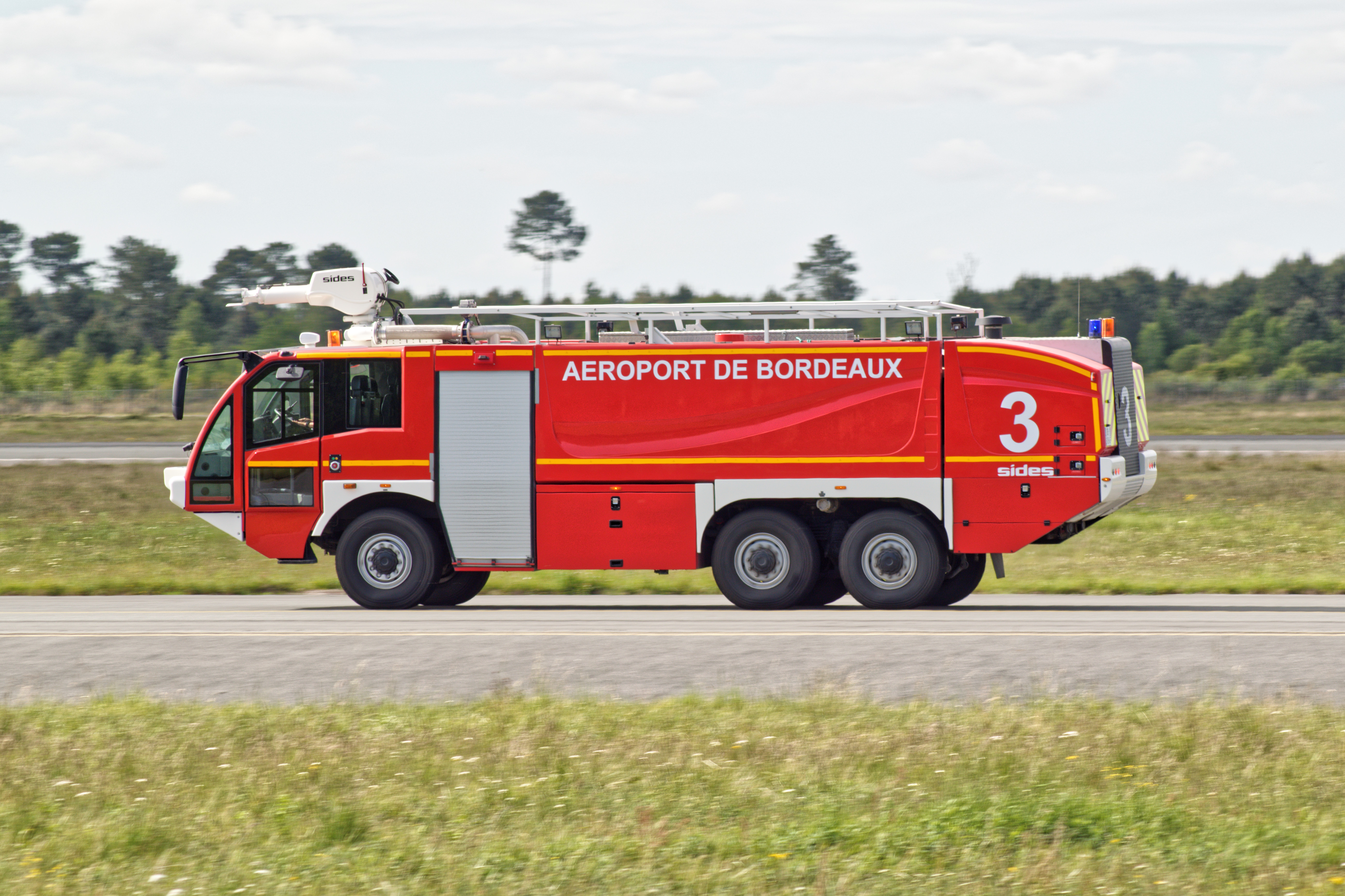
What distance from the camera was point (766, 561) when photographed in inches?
584

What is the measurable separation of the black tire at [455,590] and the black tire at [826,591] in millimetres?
3460

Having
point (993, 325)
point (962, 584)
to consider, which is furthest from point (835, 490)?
point (993, 325)

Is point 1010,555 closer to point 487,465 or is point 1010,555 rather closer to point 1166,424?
point 487,465

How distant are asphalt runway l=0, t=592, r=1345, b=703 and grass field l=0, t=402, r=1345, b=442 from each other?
34821 millimetres

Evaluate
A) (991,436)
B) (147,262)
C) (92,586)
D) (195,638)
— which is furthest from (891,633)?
(147,262)

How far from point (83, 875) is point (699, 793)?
8.14 ft

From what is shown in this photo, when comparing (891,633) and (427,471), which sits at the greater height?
(427,471)

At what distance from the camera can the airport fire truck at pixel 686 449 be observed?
14516 mm

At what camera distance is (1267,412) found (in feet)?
210

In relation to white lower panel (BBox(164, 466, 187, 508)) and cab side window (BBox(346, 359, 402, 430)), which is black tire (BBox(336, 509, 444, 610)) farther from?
white lower panel (BBox(164, 466, 187, 508))

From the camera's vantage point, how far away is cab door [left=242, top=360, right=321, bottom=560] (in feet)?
50.9

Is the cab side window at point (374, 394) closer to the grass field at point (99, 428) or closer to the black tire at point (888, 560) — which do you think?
the black tire at point (888, 560)

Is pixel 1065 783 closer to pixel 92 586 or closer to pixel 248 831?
pixel 248 831

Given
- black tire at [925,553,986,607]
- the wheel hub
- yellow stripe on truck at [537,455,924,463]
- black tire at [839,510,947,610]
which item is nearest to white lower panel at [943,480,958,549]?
black tire at [839,510,947,610]
